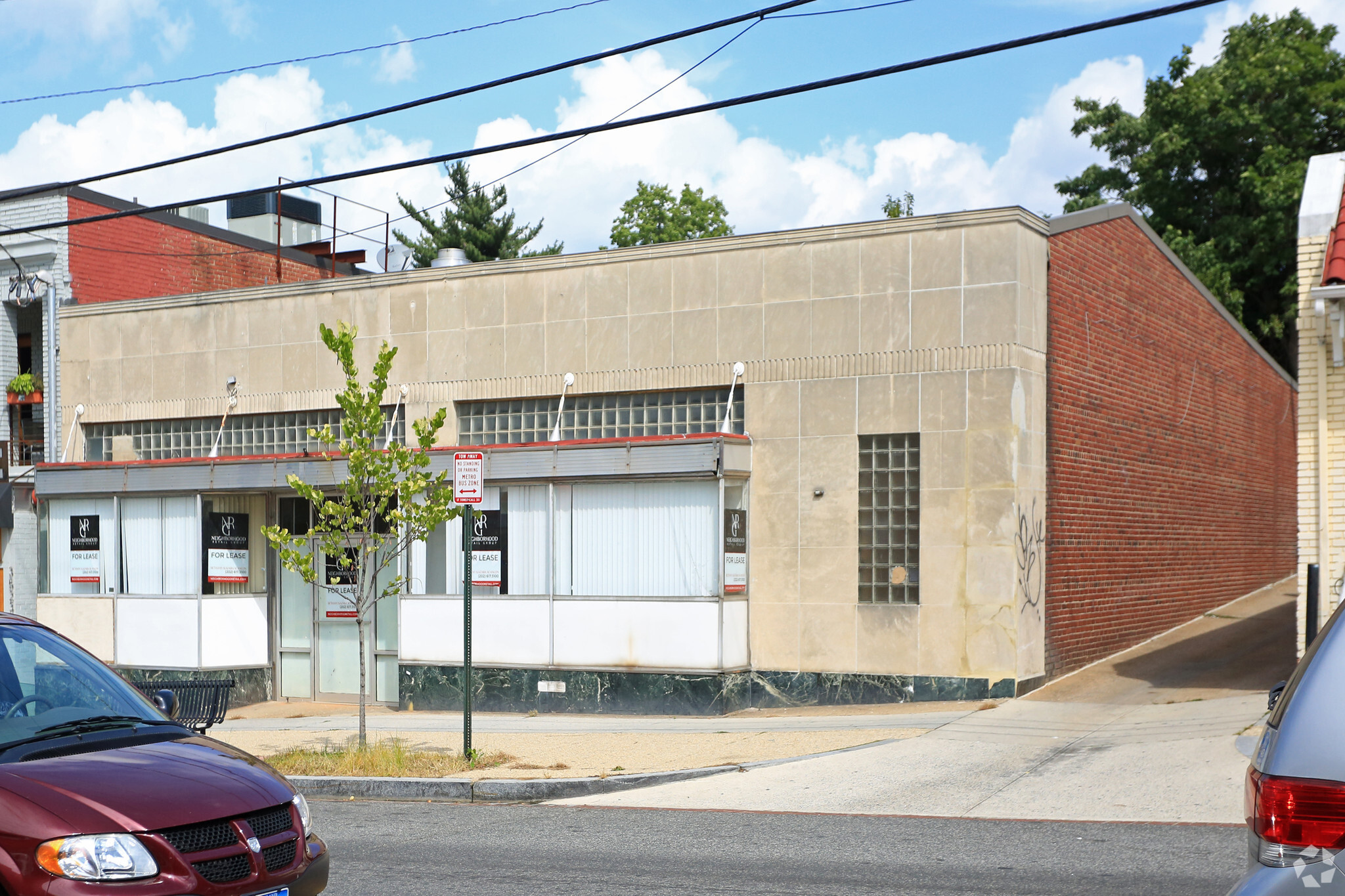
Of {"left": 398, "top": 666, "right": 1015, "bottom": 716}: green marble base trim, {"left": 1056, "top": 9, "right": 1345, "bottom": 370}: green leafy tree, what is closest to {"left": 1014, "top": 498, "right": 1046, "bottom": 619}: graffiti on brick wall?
{"left": 398, "top": 666, "right": 1015, "bottom": 716}: green marble base trim

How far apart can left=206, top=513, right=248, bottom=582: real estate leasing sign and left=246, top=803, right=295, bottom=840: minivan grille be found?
1409 centimetres

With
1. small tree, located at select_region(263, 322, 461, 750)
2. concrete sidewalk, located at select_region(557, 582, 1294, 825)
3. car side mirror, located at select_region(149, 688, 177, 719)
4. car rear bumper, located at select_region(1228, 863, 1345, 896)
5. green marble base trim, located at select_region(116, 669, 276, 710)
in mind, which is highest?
small tree, located at select_region(263, 322, 461, 750)

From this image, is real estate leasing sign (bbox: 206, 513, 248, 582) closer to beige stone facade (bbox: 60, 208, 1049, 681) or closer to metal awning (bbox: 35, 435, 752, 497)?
metal awning (bbox: 35, 435, 752, 497)

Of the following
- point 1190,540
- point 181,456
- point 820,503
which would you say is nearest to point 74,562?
point 181,456

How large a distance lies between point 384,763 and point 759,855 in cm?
467

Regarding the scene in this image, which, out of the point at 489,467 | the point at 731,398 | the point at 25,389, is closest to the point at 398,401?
the point at 489,467

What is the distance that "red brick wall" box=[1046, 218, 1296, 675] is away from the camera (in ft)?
52.9

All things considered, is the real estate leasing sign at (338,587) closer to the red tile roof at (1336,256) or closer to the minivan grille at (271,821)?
the red tile roof at (1336,256)

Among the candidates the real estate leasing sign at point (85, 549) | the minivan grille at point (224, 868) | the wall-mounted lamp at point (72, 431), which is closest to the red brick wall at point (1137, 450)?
the minivan grille at point (224, 868)

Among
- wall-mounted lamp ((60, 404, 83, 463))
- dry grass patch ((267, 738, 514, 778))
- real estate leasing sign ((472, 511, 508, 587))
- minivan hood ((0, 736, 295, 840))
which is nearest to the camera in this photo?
minivan hood ((0, 736, 295, 840))

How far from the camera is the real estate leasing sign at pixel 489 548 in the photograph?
56.1ft

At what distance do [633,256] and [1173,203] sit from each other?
24.4 meters

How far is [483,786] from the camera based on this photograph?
1151 centimetres

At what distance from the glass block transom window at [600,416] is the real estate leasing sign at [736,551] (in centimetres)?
112
